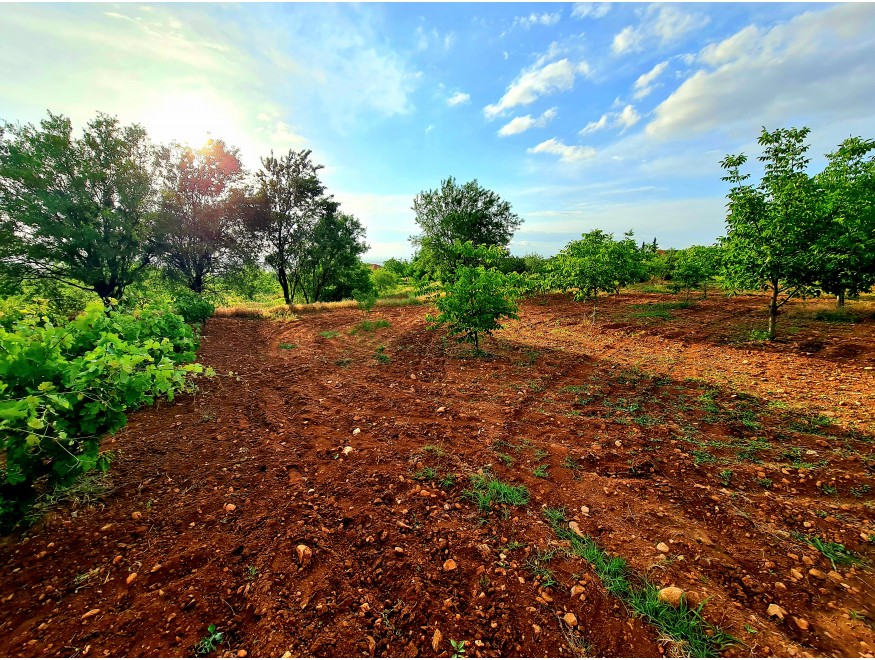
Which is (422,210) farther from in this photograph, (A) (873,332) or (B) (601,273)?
(A) (873,332)

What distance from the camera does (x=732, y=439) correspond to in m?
4.41

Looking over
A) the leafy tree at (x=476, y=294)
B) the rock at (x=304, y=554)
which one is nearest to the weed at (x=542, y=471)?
the rock at (x=304, y=554)

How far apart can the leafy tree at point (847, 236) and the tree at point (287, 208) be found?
923 inches

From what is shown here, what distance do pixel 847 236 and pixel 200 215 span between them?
26.8 metres

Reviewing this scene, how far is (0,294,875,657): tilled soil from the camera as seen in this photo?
209 cm

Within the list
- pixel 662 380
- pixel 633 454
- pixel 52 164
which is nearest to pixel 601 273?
pixel 662 380

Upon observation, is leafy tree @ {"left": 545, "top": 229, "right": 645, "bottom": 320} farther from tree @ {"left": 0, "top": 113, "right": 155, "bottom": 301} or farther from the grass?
tree @ {"left": 0, "top": 113, "right": 155, "bottom": 301}

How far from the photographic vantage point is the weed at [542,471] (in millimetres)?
3740

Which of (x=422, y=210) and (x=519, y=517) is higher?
(x=422, y=210)

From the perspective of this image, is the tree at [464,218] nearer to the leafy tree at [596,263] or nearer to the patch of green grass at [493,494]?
the leafy tree at [596,263]

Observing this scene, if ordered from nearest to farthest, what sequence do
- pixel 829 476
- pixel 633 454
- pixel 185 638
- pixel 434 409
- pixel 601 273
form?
pixel 185 638 → pixel 829 476 → pixel 633 454 → pixel 434 409 → pixel 601 273

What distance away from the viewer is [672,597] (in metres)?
2.29

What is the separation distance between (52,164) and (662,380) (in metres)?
23.4

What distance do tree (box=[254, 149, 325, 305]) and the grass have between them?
23209 mm
